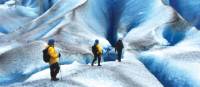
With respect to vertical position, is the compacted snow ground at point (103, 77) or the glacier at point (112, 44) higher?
the glacier at point (112, 44)

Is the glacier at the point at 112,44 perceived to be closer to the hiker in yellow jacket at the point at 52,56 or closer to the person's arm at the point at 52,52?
the hiker in yellow jacket at the point at 52,56

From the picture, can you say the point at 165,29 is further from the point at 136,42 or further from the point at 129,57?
the point at 129,57

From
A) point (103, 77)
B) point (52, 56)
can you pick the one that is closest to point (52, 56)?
point (52, 56)

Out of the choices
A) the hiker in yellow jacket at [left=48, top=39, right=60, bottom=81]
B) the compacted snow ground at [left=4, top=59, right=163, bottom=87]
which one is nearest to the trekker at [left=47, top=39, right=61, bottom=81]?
the hiker in yellow jacket at [left=48, top=39, right=60, bottom=81]

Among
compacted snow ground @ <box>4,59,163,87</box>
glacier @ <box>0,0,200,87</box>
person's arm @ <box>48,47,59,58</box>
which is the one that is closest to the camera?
person's arm @ <box>48,47,59,58</box>

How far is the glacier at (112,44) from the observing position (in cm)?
3825

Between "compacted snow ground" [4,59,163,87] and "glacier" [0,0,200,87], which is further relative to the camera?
"glacier" [0,0,200,87]

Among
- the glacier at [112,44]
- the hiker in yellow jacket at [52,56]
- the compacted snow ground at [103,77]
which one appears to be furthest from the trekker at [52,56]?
the glacier at [112,44]

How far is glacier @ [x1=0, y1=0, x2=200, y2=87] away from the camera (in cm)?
3825

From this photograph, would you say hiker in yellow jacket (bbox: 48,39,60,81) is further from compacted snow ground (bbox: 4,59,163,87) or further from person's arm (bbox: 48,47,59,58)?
compacted snow ground (bbox: 4,59,163,87)

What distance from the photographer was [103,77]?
35.5m

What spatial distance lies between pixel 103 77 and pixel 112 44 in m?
22.2

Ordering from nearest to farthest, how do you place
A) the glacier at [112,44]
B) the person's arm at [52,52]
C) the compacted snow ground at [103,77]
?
the person's arm at [52,52] < the compacted snow ground at [103,77] < the glacier at [112,44]

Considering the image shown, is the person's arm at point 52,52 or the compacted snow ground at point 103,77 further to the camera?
the compacted snow ground at point 103,77
